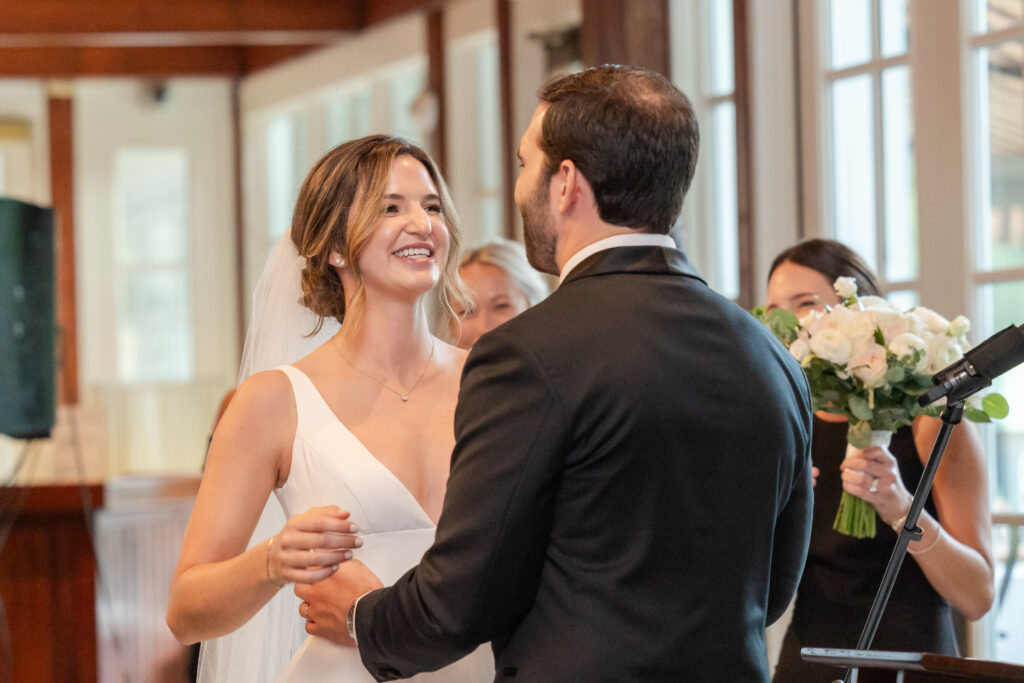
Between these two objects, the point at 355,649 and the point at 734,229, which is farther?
the point at 734,229

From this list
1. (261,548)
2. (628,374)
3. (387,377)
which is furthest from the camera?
(387,377)

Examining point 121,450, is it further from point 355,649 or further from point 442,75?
point 355,649

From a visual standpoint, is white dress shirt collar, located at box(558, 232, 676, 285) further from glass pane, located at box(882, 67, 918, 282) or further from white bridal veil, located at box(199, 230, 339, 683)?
glass pane, located at box(882, 67, 918, 282)

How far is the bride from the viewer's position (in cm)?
197

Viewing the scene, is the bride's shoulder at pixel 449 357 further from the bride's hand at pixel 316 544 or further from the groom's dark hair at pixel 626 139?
the groom's dark hair at pixel 626 139

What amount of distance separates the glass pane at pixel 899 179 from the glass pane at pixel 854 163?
2.0 inches

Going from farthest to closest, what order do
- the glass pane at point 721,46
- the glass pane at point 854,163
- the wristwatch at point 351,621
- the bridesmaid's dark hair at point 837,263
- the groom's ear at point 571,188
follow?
the glass pane at point 721,46 < the glass pane at point 854,163 < the bridesmaid's dark hair at point 837,263 < the wristwatch at point 351,621 < the groom's ear at point 571,188

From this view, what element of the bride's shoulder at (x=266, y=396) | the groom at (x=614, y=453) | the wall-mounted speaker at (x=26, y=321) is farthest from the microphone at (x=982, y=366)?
the wall-mounted speaker at (x=26, y=321)

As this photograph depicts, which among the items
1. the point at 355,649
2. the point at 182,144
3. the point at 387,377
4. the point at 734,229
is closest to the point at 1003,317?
the point at 734,229

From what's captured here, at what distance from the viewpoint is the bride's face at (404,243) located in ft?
6.95

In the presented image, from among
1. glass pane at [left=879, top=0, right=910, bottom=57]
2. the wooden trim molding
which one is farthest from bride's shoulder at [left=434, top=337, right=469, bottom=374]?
the wooden trim molding

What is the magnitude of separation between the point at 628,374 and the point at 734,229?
9.86 ft

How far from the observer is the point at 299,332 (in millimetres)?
2463

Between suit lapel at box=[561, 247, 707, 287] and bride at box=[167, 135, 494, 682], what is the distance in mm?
634
